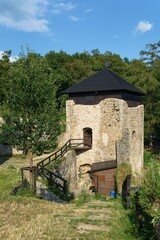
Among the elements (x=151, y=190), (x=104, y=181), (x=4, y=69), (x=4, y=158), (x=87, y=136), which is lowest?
(x=104, y=181)

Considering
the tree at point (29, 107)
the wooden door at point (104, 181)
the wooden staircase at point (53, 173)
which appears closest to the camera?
the tree at point (29, 107)

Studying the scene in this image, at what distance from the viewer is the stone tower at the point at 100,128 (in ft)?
66.6

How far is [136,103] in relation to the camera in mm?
23688

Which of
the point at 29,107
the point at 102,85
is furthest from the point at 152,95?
the point at 29,107

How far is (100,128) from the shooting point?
70.1ft

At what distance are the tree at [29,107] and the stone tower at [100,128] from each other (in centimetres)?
860

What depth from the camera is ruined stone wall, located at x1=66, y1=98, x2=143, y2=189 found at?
815 inches

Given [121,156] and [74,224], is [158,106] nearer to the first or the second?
[121,156]

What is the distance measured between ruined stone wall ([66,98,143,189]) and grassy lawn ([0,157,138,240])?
11.7m

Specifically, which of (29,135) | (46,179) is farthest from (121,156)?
Answer: (29,135)

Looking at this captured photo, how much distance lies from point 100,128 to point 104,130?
0.35 metres

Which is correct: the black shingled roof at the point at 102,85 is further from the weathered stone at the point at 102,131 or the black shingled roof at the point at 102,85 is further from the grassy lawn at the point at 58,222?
the grassy lawn at the point at 58,222

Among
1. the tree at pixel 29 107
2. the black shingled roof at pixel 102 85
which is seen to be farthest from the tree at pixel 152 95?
the tree at pixel 29 107

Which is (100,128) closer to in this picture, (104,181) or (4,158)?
(104,181)
